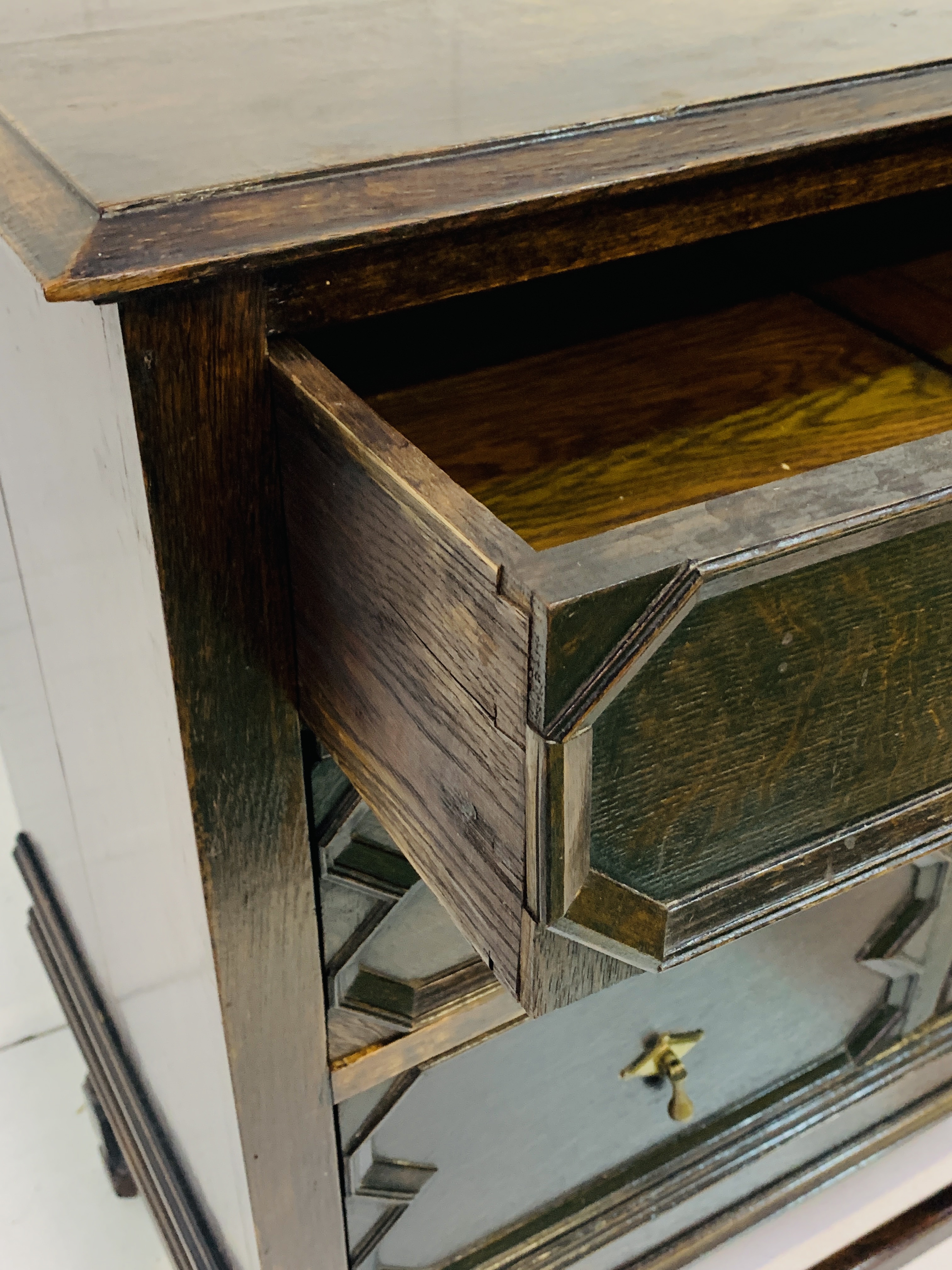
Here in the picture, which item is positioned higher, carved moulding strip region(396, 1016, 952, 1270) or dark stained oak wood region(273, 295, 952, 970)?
carved moulding strip region(396, 1016, 952, 1270)

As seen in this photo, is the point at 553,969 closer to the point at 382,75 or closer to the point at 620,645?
the point at 620,645

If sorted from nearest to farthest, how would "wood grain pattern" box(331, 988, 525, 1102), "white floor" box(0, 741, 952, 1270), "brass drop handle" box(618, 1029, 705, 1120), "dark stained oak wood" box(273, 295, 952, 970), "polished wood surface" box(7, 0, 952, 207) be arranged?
"dark stained oak wood" box(273, 295, 952, 970)
"polished wood surface" box(7, 0, 952, 207)
"wood grain pattern" box(331, 988, 525, 1102)
"brass drop handle" box(618, 1029, 705, 1120)
"white floor" box(0, 741, 952, 1270)

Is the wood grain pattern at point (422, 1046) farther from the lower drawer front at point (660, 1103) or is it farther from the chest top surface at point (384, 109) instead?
the chest top surface at point (384, 109)

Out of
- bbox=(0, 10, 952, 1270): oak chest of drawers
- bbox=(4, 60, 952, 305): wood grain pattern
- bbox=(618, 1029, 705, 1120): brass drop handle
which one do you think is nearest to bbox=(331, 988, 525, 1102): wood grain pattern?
bbox=(0, 10, 952, 1270): oak chest of drawers

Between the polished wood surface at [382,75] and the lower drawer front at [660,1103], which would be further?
the lower drawer front at [660,1103]

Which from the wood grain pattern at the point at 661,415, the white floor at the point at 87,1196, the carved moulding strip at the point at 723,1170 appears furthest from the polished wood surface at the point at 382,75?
the white floor at the point at 87,1196

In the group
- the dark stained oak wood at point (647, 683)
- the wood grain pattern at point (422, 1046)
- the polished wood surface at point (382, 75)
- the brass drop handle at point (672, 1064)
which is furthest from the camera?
the brass drop handle at point (672, 1064)

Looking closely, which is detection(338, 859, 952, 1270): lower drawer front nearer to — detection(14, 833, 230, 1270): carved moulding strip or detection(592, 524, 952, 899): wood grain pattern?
detection(14, 833, 230, 1270): carved moulding strip

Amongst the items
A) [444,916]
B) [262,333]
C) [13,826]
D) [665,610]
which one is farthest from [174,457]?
[13,826]

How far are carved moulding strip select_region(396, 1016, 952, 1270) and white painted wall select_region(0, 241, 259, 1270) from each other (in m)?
0.21

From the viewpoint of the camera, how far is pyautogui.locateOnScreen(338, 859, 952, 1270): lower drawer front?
763 mm

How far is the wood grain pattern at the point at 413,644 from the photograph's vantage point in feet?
1.24

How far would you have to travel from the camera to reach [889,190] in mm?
542

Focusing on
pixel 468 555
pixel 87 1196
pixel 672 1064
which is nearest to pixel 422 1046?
pixel 672 1064
